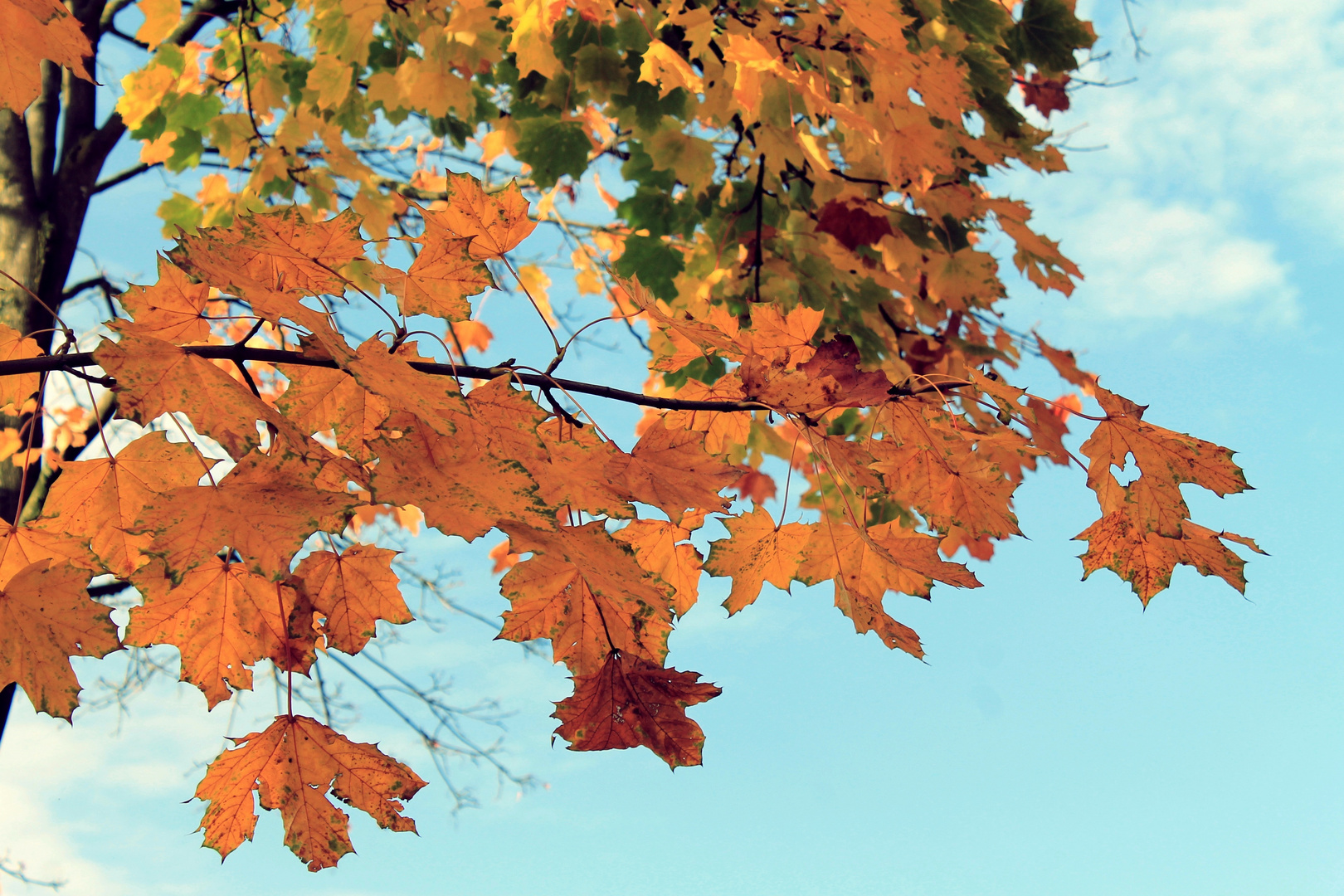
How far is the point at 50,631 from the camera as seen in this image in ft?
4.20

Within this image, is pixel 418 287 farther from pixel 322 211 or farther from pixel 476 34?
pixel 322 211

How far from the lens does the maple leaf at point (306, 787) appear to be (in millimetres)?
1370

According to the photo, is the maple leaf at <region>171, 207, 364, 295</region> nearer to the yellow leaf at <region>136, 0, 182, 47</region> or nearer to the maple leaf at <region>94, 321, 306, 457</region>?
the maple leaf at <region>94, 321, 306, 457</region>

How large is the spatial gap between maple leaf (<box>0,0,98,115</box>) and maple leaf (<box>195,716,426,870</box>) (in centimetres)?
125

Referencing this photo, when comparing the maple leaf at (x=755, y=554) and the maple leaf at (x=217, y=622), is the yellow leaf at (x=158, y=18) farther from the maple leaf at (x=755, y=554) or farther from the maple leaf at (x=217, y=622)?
the maple leaf at (x=755, y=554)

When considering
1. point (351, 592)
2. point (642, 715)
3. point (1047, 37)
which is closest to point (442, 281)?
point (351, 592)

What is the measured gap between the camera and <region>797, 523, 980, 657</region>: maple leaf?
1.44 m

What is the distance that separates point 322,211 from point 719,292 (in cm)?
236

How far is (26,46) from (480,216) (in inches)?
40.3

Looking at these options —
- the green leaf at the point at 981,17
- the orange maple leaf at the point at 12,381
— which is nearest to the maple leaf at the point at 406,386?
the orange maple leaf at the point at 12,381

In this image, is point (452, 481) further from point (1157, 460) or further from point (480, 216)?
point (1157, 460)

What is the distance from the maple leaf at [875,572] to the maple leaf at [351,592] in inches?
27.3

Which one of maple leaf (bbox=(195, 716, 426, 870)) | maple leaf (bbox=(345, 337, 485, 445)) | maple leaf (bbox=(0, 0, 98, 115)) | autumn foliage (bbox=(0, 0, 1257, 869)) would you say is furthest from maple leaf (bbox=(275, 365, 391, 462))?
maple leaf (bbox=(0, 0, 98, 115))

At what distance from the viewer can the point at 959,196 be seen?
11.0ft
